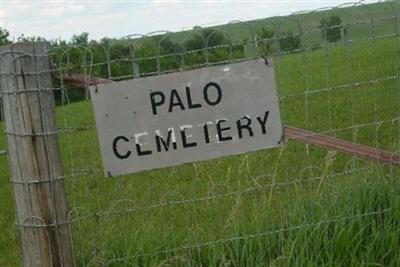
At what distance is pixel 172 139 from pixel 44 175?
2.19 ft

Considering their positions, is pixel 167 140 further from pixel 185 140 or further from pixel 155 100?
pixel 155 100

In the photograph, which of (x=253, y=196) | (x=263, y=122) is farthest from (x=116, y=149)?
(x=253, y=196)

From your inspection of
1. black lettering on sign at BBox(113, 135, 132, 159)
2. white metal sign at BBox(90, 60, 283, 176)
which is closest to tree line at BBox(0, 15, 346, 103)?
white metal sign at BBox(90, 60, 283, 176)

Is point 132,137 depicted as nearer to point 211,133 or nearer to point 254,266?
point 211,133

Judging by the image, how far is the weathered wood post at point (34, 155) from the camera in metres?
3.42

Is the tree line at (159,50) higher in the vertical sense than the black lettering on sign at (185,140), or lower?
higher

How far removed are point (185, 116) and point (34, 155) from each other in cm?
78

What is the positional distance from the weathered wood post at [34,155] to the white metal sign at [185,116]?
0.25 m

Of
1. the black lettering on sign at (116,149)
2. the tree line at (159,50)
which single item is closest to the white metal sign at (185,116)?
the black lettering on sign at (116,149)

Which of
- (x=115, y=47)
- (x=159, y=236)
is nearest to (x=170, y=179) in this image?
(x=159, y=236)

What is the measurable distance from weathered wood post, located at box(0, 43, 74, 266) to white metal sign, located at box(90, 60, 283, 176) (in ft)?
0.83

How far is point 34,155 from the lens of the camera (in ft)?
11.5

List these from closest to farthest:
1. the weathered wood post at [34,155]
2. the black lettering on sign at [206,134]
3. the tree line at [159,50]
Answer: the weathered wood post at [34,155] → the tree line at [159,50] → the black lettering on sign at [206,134]

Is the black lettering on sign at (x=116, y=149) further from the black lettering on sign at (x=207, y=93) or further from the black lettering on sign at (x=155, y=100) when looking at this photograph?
the black lettering on sign at (x=207, y=93)
